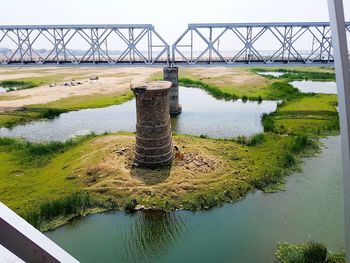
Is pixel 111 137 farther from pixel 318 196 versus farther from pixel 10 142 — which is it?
pixel 318 196

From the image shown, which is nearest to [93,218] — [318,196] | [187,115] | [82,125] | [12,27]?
[318,196]

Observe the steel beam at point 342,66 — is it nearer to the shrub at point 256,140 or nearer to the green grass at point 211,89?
the shrub at point 256,140

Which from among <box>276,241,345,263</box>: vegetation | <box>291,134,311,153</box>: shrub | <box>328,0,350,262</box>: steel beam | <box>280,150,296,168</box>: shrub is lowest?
<box>276,241,345,263</box>: vegetation

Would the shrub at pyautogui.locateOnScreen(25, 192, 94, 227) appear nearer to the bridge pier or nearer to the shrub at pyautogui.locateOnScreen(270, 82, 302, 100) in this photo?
the bridge pier

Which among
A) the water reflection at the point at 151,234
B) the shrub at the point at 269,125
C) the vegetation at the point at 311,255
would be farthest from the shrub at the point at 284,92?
the vegetation at the point at 311,255

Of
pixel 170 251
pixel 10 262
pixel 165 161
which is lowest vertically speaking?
pixel 170 251

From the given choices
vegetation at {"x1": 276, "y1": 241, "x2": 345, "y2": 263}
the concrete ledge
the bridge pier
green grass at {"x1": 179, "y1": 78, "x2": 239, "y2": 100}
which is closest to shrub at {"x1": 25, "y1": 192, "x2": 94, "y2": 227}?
vegetation at {"x1": 276, "y1": 241, "x2": 345, "y2": 263}
